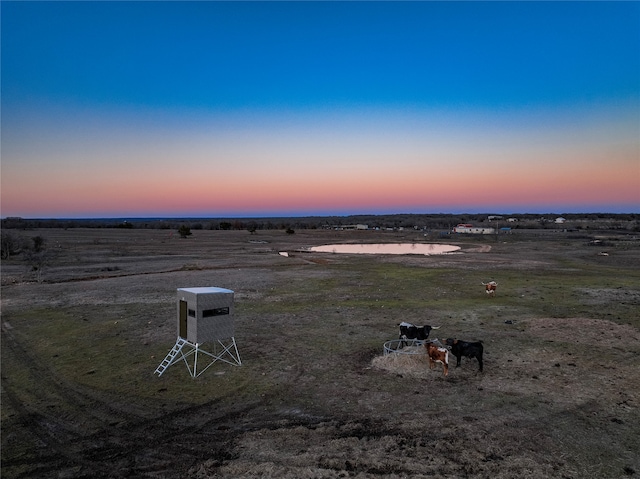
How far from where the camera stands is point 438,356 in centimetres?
1343

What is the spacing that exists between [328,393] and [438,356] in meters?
4.15

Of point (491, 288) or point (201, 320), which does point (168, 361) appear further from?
point (491, 288)

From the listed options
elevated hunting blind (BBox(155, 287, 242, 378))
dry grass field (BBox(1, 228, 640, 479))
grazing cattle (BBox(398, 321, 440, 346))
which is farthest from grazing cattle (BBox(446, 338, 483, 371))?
elevated hunting blind (BBox(155, 287, 242, 378))

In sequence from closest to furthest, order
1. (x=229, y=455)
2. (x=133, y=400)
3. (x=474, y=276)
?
(x=229, y=455) → (x=133, y=400) → (x=474, y=276)

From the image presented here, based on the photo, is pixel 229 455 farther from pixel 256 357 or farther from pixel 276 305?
pixel 276 305

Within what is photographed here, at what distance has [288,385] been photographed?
41.8ft

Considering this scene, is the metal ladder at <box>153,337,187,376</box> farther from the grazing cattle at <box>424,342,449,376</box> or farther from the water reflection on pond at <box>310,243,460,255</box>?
the water reflection on pond at <box>310,243,460,255</box>

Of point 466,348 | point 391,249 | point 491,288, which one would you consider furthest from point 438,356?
point 391,249

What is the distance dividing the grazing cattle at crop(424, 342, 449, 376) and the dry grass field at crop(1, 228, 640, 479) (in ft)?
1.55

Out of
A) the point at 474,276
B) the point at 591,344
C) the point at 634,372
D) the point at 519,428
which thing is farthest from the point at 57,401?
the point at 474,276

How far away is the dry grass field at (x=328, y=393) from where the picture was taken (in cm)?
866

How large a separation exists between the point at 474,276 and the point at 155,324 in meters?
27.7

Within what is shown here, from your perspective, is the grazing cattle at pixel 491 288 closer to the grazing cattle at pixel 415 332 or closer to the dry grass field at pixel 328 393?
the dry grass field at pixel 328 393

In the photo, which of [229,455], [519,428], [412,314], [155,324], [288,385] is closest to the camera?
[229,455]
